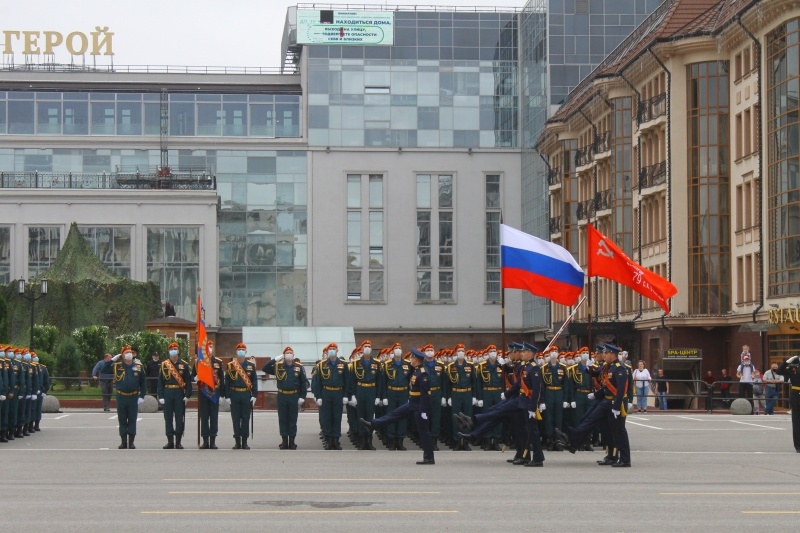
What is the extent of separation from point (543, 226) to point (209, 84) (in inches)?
867

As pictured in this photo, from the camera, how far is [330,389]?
26984mm

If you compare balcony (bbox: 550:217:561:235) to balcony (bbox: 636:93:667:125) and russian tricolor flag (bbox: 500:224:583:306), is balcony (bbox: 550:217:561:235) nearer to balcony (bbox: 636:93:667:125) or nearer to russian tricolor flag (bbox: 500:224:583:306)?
balcony (bbox: 636:93:667:125)

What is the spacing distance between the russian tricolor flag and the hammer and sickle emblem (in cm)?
155

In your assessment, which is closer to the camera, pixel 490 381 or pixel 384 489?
pixel 384 489

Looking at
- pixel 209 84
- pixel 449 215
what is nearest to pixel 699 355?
pixel 449 215

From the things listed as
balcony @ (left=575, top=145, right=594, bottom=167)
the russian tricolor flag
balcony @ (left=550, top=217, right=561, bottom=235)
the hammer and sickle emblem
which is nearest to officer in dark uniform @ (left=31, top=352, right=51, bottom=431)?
the russian tricolor flag

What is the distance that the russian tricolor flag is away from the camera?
28688 millimetres

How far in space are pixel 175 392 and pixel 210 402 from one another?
659 mm

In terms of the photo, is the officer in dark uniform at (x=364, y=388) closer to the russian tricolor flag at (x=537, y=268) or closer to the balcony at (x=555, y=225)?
the russian tricolor flag at (x=537, y=268)

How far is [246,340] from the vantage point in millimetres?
61719

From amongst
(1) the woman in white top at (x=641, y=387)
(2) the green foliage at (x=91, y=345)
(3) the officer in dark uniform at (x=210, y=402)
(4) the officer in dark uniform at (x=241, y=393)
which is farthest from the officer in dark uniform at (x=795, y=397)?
(2) the green foliage at (x=91, y=345)

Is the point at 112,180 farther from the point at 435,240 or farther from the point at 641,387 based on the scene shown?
the point at 641,387

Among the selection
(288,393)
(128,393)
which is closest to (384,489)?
(288,393)

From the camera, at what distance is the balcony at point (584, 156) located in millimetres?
66306
